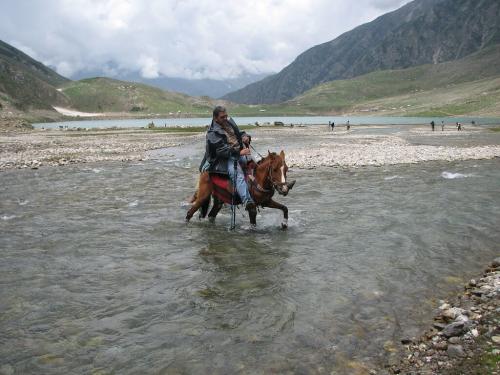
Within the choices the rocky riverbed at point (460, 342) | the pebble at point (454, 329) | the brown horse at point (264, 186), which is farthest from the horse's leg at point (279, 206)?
the pebble at point (454, 329)

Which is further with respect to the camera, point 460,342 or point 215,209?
point 215,209

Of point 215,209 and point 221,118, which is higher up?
point 221,118

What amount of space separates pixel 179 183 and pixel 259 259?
12.5 metres

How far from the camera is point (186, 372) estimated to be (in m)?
5.67

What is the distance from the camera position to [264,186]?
12000mm

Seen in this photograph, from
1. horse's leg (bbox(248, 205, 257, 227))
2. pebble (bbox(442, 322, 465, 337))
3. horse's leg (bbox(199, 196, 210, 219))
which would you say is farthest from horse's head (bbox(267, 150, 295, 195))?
pebble (bbox(442, 322, 465, 337))

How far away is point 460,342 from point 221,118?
27.9 feet

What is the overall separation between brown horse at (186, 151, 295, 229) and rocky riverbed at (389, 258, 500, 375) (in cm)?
510

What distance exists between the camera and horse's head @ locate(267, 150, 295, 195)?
11.2 metres

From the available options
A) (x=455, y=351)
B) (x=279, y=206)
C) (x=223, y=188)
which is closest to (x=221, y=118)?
(x=223, y=188)

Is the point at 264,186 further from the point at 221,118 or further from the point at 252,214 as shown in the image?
the point at 221,118

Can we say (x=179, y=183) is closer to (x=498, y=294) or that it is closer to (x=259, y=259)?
(x=259, y=259)

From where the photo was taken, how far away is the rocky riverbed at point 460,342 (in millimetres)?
5301

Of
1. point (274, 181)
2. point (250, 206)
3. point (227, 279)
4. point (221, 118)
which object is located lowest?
point (227, 279)
